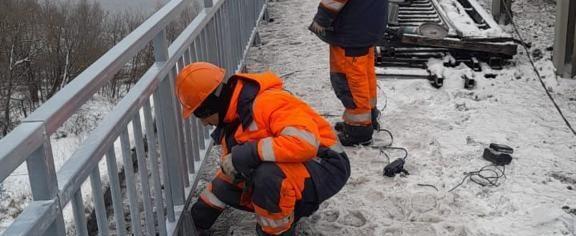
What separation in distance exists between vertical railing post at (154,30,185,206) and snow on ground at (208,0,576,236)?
55 cm

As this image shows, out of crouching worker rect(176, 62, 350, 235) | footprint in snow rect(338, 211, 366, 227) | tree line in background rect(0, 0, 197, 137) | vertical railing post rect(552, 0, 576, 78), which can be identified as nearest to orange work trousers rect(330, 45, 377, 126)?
footprint in snow rect(338, 211, 366, 227)

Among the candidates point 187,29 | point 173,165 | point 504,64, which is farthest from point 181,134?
point 504,64

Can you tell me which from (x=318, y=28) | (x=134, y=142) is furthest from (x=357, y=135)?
(x=134, y=142)

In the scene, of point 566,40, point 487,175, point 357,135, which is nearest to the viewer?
point 487,175

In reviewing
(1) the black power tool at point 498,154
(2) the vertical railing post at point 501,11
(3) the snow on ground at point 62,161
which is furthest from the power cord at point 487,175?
(2) the vertical railing post at point 501,11

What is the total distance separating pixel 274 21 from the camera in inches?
331

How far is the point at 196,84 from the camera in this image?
9.48ft

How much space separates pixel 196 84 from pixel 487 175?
7.34 ft

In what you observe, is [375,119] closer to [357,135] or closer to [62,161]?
[357,135]

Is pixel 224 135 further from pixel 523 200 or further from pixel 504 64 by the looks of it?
pixel 504 64

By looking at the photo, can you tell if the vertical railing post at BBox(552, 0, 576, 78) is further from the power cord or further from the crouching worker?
the crouching worker

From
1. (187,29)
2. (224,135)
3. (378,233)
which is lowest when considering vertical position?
(378,233)

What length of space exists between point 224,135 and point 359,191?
127cm

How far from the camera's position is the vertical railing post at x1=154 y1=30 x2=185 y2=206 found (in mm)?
3025
